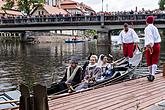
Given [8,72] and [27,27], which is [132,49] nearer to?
[8,72]

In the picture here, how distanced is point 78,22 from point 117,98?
48.9 m

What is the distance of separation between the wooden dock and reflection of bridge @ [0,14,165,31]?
41.2 meters

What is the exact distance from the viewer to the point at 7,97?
370 inches

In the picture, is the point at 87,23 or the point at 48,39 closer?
the point at 87,23

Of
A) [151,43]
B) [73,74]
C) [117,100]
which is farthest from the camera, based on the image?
[151,43]

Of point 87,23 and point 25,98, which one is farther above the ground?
point 87,23

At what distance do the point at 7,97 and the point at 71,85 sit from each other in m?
1.85

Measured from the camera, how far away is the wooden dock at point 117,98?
23.7ft

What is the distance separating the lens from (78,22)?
186ft

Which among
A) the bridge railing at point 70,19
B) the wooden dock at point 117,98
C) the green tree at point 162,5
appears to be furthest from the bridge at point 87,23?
the wooden dock at point 117,98

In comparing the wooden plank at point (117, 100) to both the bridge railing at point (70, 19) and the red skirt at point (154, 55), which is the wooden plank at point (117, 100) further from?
the bridge railing at point (70, 19)

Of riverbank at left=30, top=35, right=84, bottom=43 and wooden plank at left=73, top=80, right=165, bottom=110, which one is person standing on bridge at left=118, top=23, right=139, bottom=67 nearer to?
wooden plank at left=73, top=80, right=165, bottom=110

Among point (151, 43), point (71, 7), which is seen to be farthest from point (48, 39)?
point (151, 43)

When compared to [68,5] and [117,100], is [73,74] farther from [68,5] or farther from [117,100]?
[68,5]
